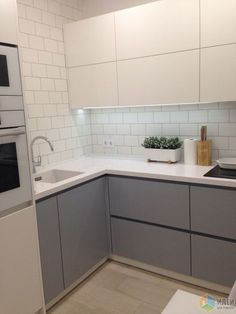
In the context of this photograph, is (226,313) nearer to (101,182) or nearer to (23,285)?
(23,285)

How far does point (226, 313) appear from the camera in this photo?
85 centimetres

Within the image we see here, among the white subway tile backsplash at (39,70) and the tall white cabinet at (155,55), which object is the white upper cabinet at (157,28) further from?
the white subway tile backsplash at (39,70)

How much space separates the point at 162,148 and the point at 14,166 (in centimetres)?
138

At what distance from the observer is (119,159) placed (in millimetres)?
2865

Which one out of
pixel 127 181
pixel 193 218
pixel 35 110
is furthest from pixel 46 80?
pixel 193 218

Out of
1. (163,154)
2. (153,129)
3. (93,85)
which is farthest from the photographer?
(153,129)

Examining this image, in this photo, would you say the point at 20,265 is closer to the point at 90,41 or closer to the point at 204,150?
the point at 204,150

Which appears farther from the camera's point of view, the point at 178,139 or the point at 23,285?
the point at 178,139

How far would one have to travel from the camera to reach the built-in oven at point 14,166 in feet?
5.14

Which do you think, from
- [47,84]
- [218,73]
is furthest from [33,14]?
[218,73]

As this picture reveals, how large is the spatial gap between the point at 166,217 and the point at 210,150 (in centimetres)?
68

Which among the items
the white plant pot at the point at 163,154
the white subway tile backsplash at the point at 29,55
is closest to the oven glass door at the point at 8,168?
the white subway tile backsplash at the point at 29,55

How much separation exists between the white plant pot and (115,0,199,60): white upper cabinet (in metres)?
0.82

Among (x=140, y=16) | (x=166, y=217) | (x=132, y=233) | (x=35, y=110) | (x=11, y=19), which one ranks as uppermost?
(x=140, y=16)
